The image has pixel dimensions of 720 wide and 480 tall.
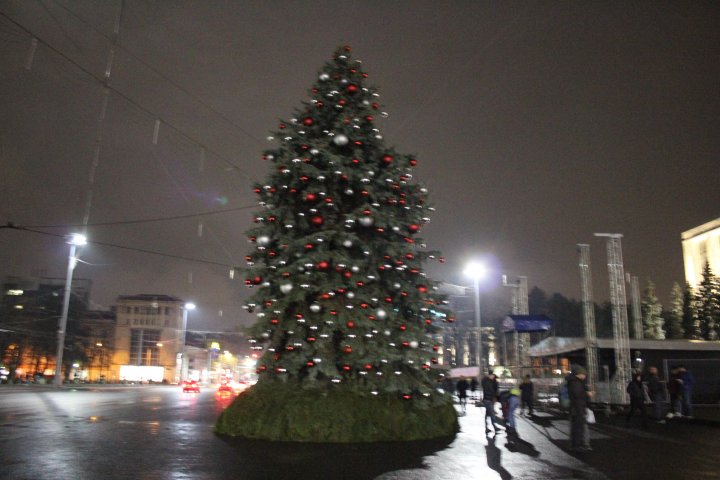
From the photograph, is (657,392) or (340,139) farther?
(657,392)

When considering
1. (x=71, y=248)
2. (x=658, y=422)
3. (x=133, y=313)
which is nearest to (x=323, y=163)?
(x=658, y=422)

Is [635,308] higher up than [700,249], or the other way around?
[700,249]

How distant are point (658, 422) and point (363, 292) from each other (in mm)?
12032

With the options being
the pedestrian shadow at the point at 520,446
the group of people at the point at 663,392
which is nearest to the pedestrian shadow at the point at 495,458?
the pedestrian shadow at the point at 520,446

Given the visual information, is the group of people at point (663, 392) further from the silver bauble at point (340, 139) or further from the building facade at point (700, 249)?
the building facade at point (700, 249)

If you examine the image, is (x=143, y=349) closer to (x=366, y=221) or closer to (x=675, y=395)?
(x=675, y=395)

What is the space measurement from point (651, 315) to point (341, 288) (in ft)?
264

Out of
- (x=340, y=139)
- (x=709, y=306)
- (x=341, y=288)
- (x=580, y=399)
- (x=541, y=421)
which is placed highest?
(x=709, y=306)

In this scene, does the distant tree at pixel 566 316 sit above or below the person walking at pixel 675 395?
above

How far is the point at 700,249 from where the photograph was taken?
302ft

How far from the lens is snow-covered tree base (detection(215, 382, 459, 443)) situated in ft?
41.4

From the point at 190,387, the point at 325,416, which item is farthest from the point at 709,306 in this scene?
the point at 325,416

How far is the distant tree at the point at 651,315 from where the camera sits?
80375 mm

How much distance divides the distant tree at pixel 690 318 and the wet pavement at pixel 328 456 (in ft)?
214
